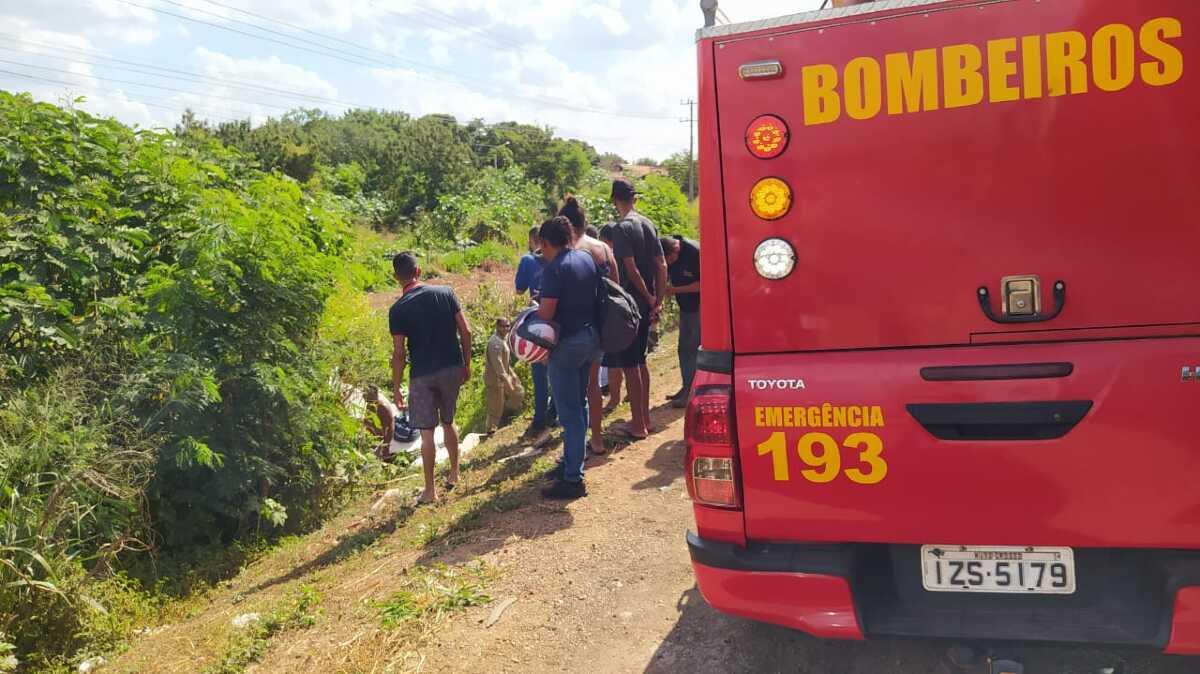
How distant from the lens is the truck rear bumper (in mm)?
2727

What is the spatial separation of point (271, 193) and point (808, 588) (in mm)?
6583

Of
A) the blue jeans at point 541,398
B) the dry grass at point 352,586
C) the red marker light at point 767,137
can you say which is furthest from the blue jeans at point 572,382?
the red marker light at point 767,137

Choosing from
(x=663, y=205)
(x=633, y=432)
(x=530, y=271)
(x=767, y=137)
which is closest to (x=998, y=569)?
(x=767, y=137)

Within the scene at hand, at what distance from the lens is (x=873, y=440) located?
2900 mm

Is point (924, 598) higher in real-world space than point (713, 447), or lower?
lower

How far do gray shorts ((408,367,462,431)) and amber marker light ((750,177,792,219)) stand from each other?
3.99m

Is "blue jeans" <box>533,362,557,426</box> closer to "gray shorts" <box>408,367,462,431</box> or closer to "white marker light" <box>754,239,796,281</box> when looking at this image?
"gray shorts" <box>408,367,462,431</box>

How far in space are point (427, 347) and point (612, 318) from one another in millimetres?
1431

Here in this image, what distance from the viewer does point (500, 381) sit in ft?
31.7

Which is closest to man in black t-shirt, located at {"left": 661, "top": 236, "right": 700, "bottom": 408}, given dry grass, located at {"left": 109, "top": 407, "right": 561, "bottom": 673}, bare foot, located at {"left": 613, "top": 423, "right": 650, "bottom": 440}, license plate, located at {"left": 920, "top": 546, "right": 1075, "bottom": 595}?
bare foot, located at {"left": 613, "top": 423, "right": 650, "bottom": 440}

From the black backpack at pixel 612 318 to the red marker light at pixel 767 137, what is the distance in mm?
3088

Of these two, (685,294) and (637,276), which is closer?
(637,276)

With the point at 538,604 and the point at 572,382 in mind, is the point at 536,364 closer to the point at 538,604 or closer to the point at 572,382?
the point at 572,382

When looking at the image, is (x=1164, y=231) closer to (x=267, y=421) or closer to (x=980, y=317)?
(x=980, y=317)
